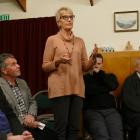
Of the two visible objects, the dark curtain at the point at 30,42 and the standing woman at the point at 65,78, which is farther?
the dark curtain at the point at 30,42

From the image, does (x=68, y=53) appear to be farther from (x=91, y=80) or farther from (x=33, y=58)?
(x=33, y=58)

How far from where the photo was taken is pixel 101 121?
3.44m

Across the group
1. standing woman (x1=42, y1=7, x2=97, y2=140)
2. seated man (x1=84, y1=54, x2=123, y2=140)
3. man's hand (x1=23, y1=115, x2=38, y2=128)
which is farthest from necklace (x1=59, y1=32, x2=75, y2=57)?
seated man (x1=84, y1=54, x2=123, y2=140)

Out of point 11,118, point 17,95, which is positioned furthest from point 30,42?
point 11,118

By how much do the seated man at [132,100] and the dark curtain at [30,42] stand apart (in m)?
1.62

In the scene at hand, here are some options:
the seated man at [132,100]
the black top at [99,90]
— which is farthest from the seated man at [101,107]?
the seated man at [132,100]

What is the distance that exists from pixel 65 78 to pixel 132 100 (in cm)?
110

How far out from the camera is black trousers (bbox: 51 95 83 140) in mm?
2803

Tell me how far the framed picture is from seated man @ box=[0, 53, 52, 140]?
6.97ft

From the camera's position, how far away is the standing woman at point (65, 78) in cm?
281

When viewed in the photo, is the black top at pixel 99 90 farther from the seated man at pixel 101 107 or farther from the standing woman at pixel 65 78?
the standing woman at pixel 65 78

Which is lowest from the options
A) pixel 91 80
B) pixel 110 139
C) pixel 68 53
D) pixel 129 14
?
pixel 110 139

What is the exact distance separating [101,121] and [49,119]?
547 millimetres

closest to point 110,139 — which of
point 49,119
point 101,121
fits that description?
point 101,121
